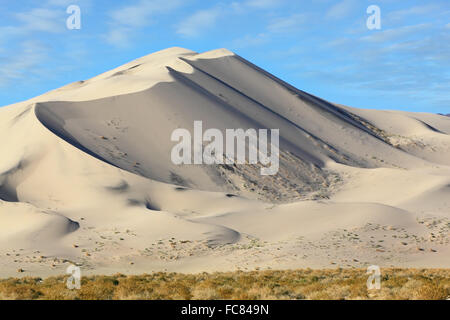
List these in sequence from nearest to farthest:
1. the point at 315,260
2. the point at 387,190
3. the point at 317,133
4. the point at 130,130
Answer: the point at 315,260 < the point at 387,190 < the point at 130,130 < the point at 317,133

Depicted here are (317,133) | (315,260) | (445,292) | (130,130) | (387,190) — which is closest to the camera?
(445,292)

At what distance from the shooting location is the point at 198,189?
45.2m

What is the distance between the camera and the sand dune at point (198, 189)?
30844 mm

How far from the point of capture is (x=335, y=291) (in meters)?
14.4

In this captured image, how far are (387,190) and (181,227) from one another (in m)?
21.5

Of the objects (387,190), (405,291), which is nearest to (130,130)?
(387,190)

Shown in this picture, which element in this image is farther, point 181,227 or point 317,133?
point 317,133

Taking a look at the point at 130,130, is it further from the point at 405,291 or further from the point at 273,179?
the point at 405,291

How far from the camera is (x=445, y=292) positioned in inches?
524

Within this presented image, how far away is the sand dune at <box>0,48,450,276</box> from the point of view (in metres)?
30.8
